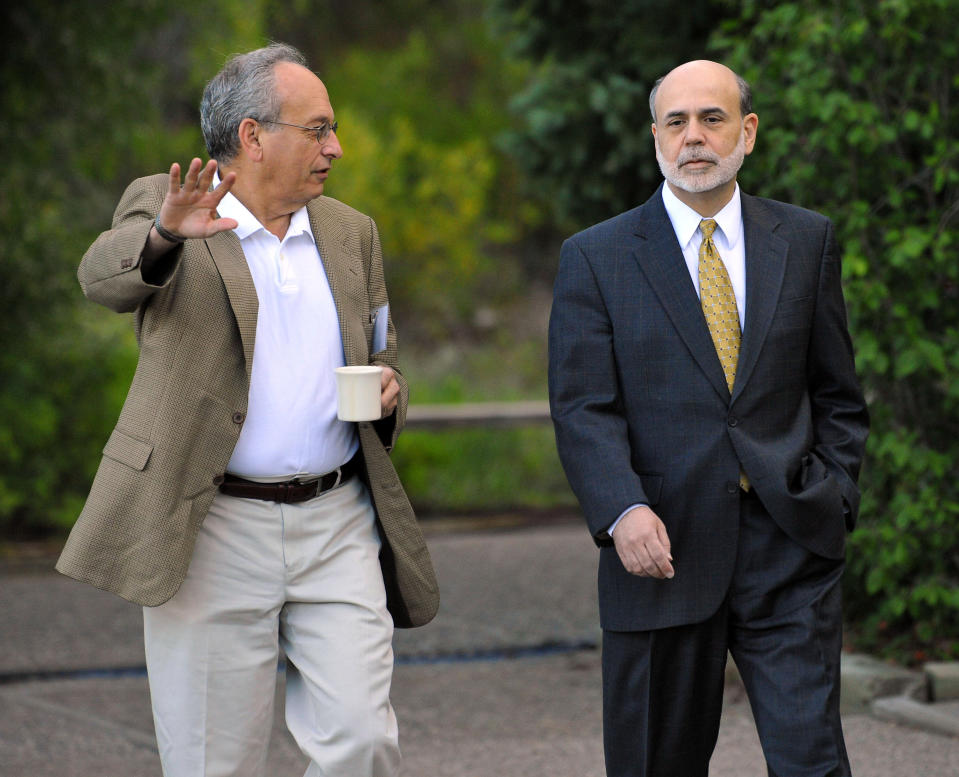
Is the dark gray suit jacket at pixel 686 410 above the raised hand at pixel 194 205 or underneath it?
underneath

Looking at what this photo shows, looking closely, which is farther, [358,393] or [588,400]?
[588,400]

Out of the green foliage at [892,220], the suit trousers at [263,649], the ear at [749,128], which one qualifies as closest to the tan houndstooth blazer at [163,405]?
the suit trousers at [263,649]

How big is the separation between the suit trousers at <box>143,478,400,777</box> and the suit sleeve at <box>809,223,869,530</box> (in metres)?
1.19

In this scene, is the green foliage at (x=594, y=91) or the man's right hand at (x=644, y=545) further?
the green foliage at (x=594, y=91)

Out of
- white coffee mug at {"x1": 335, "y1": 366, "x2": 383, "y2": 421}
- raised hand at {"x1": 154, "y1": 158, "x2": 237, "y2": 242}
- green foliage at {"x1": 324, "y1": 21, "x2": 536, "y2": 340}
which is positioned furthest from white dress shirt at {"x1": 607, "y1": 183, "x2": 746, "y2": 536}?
green foliage at {"x1": 324, "y1": 21, "x2": 536, "y2": 340}

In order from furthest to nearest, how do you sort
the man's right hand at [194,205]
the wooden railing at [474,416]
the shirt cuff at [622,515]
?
the wooden railing at [474,416] < the shirt cuff at [622,515] < the man's right hand at [194,205]

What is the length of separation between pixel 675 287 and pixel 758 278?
209 mm

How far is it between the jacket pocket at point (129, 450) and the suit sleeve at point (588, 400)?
965 millimetres

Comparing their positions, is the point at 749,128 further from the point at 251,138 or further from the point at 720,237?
the point at 251,138

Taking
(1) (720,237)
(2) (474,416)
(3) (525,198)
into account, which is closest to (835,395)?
(1) (720,237)

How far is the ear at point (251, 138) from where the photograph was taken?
133 inches

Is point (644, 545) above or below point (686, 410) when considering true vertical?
below

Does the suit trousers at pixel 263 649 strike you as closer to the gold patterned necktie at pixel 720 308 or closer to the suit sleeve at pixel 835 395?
the gold patterned necktie at pixel 720 308

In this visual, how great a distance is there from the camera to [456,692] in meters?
6.32
